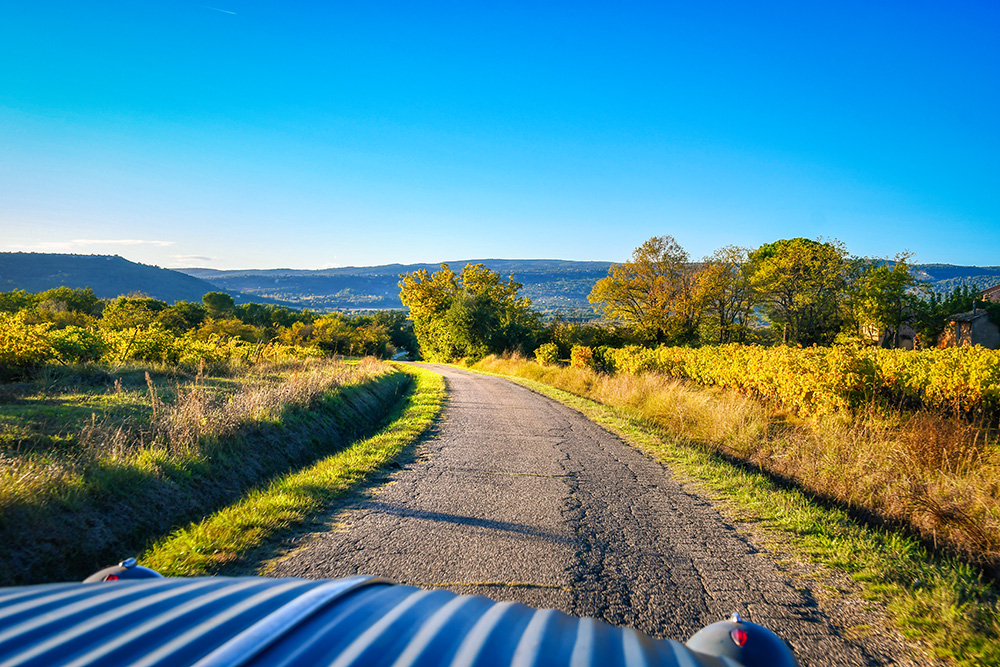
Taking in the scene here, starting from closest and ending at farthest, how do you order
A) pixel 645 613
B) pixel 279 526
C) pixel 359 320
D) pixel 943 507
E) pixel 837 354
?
pixel 645 613, pixel 279 526, pixel 943 507, pixel 837 354, pixel 359 320

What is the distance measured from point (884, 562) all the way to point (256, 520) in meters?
5.35

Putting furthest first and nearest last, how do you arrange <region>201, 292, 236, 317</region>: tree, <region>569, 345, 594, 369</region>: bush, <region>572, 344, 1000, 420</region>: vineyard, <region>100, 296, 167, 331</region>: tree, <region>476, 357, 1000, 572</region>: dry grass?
<region>201, 292, 236, 317</region>: tree < <region>569, 345, 594, 369</region>: bush < <region>100, 296, 167, 331</region>: tree < <region>572, 344, 1000, 420</region>: vineyard < <region>476, 357, 1000, 572</region>: dry grass

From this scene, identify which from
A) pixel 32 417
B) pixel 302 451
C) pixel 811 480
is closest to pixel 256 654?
pixel 811 480

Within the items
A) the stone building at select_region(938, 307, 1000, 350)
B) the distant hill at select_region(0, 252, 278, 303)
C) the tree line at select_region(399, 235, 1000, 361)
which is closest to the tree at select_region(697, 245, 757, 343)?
the tree line at select_region(399, 235, 1000, 361)

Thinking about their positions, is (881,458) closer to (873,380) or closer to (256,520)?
(873,380)

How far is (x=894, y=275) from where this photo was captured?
3894 cm

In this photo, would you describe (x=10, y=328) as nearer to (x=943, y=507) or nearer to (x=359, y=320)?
(x=943, y=507)

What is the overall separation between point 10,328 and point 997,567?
1390cm

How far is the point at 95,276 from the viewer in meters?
96.9

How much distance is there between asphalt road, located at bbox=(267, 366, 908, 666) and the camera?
3100mm

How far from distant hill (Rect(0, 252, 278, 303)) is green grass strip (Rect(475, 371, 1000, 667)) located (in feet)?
291

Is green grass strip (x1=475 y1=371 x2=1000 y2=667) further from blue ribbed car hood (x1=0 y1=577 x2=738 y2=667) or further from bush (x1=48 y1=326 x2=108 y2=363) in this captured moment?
bush (x1=48 y1=326 x2=108 y2=363)

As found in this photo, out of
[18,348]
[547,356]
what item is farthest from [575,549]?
[547,356]

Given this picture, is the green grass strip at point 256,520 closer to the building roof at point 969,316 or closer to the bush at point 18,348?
the bush at point 18,348
